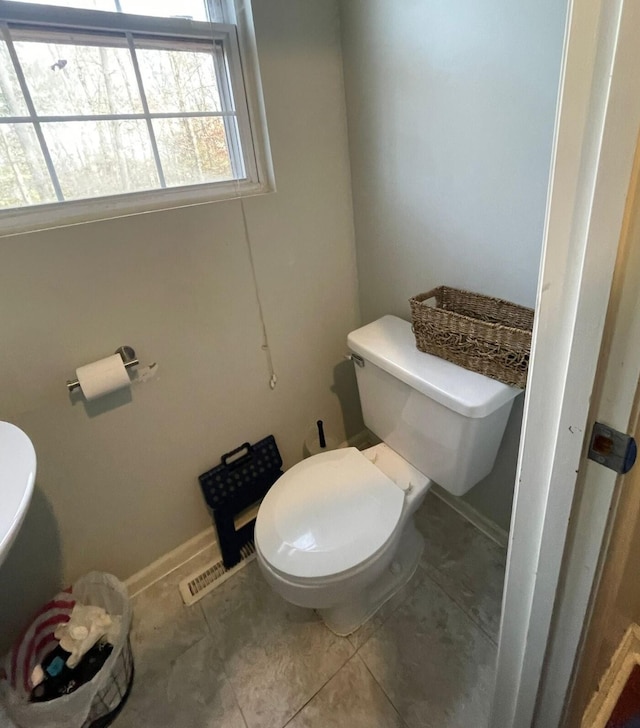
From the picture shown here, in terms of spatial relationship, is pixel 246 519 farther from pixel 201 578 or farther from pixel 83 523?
pixel 83 523

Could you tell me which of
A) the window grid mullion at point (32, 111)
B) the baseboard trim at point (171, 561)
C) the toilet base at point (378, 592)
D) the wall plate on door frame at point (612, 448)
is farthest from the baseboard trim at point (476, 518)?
the window grid mullion at point (32, 111)

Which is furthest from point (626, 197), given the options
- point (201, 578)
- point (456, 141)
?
point (201, 578)

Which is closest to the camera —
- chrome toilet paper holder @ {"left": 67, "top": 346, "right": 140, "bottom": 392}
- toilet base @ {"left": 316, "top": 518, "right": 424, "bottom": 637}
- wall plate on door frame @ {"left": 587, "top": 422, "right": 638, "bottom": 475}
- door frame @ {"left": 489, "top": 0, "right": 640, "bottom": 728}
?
door frame @ {"left": 489, "top": 0, "right": 640, "bottom": 728}

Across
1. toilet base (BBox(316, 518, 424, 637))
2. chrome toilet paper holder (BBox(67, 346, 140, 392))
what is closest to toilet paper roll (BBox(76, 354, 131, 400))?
chrome toilet paper holder (BBox(67, 346, 140, 392))

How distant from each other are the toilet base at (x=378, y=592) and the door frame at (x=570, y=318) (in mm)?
687

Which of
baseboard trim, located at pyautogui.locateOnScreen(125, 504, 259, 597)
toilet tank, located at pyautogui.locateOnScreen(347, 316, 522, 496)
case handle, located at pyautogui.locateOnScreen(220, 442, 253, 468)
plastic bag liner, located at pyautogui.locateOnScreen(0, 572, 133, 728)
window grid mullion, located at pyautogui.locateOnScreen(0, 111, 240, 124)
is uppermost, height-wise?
window grid mullion, located at pyautogui.locateOnScreen(0, 111, 240, 124)

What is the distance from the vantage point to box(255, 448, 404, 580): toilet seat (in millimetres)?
1071

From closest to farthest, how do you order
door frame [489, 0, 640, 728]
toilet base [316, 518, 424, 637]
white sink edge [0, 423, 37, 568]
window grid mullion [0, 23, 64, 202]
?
door frame [489, 0, 640, 728] → white sink edge [0, 423, 37, 568] → window grid mullion [0, 23, 64, 202] → toilet base [316, 518, 424, 637]

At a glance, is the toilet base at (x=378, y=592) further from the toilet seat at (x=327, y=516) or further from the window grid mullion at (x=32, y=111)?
the window grid mullion at (x=32, y=111)

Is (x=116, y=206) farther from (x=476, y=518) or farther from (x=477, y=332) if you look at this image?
(x=476, y=518)

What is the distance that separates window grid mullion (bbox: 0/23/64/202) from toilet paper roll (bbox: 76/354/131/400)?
0.43 meters

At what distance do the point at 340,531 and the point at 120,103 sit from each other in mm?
1254

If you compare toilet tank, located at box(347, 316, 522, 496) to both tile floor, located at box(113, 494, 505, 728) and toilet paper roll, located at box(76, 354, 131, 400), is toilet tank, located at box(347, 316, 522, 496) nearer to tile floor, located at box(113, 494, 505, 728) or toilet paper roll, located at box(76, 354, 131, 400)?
tile floor, located at box(113, 494, 505, 728)

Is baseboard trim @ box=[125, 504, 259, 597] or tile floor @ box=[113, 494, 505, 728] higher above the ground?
baseboard trim @ box=[125, 504, 259, 597]
